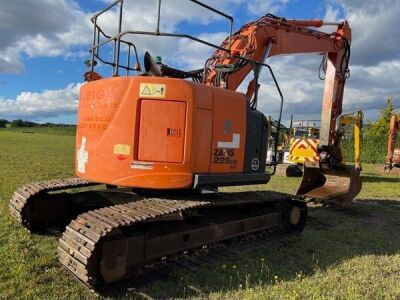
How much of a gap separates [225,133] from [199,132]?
0.52m

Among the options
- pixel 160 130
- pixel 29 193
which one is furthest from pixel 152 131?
pixel 29 193

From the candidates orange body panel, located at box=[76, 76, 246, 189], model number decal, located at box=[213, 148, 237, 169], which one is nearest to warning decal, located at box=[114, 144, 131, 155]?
orange body panel, located at box=[76, 76, 246, 189]

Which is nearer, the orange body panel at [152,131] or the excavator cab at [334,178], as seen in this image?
the orange body panel at [152,131]

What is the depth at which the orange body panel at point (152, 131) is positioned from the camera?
535cm

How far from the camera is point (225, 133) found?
588cm

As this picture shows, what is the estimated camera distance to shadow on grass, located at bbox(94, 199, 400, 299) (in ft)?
15.9

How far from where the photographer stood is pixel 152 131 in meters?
5.34

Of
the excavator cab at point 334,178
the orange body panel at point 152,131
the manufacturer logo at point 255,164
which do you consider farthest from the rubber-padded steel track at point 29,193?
the excavator cab at point 334,178

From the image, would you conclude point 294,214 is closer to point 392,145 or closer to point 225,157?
point 225,157

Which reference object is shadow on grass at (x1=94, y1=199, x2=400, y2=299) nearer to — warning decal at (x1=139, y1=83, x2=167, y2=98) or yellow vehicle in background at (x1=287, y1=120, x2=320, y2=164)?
warning decal at (x1=139, y1=83, x2=167, y2=98)

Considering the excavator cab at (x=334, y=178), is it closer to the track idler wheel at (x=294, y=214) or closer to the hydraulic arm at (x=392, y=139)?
the track idler wheel at (x=294, y=214)

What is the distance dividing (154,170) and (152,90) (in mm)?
957

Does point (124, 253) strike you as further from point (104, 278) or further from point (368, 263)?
point (368, 263)

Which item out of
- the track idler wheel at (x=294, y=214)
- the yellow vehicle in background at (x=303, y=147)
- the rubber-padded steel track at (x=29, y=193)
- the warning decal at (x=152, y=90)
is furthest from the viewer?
the yellow vehicle in background at (x=303, y=147)
